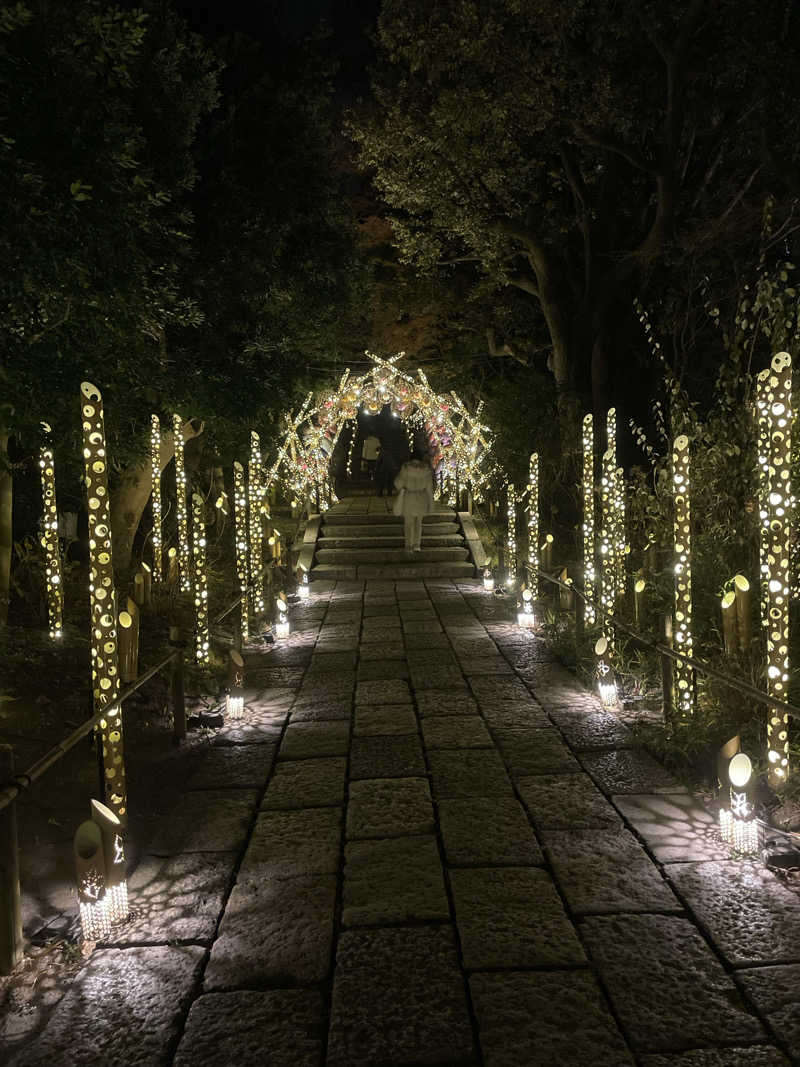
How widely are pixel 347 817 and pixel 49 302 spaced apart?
3673mm

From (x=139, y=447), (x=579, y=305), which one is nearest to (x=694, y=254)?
(x=579, y=305)

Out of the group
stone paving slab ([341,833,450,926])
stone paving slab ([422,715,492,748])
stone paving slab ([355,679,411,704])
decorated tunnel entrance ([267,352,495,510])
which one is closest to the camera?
stone paving slab ([341,833,450,926])

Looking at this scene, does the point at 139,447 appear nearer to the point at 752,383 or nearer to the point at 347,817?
the point at 347,817

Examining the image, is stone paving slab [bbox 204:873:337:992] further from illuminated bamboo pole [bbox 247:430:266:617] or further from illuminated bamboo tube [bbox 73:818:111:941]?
illuminated bamboo pole [bbox 247:430:266:617]

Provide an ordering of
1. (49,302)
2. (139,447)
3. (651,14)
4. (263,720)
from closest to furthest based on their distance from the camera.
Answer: (49,302) → (263,720) → (139,447) → (651,14)

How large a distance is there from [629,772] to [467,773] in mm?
928

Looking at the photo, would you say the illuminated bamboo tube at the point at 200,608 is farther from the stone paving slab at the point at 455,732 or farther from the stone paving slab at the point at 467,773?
the stone paving slab at the point at 467,773

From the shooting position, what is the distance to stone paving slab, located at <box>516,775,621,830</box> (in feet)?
13.3

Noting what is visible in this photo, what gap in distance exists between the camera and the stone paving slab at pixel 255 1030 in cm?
242

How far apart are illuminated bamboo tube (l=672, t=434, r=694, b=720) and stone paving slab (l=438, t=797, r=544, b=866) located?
5.03 ft

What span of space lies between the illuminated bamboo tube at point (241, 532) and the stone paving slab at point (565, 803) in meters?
4.53

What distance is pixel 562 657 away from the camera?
746cm

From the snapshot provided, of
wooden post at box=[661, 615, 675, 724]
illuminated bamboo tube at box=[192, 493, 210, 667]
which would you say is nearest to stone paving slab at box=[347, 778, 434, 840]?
wooden post at box=[661, 615, 675, 724]

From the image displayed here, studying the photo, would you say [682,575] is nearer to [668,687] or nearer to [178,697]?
[668,687]
